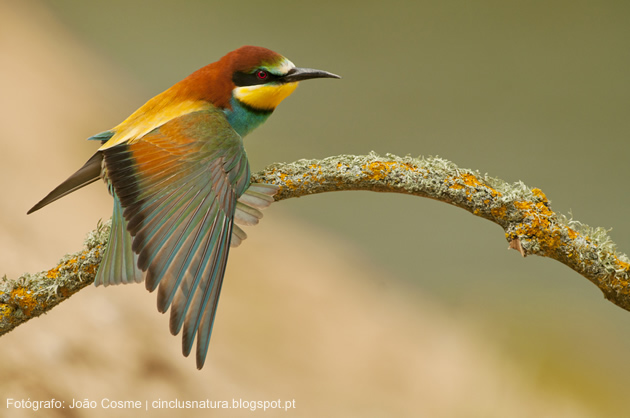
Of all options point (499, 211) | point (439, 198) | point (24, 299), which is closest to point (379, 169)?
point (439, 198)

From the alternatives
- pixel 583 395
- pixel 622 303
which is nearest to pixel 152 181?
pixel 622 303

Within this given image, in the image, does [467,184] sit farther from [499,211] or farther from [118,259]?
[118,259]

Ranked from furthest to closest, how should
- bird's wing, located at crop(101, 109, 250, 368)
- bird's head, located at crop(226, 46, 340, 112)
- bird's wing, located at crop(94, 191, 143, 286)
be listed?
bird's head, located at crop(226, 46, 340, 112) < bird's wing, located at crop(94, 191, 143, 286) < bird's wing, located at crop(101, 109, 250, 368)

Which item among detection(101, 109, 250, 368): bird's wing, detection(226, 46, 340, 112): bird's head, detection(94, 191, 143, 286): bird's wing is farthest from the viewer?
detection(226, 46, 340, 112): bird's head

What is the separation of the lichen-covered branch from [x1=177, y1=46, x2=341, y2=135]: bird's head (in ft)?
0.50

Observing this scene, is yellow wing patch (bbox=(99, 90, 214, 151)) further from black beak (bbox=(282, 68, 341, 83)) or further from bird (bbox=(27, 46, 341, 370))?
black beak (bbox=(282, 68, 341, 83))

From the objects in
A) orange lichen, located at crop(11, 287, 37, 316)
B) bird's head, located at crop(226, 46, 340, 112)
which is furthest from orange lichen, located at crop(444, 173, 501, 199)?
orange lichen, located at crop(11, 287, 37, 316)

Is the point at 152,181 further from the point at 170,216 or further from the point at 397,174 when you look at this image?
the point at 397,174

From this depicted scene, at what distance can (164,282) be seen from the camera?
91cm

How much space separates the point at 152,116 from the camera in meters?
1.17

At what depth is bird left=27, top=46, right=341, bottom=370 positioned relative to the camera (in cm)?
92

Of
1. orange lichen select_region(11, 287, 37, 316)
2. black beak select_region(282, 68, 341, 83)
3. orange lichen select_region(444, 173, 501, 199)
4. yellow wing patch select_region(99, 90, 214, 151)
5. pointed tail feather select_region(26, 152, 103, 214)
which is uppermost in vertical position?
black beak select_region(282, 68, 341, 83)

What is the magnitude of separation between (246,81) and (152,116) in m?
0.19

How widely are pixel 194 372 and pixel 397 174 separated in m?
0.82
